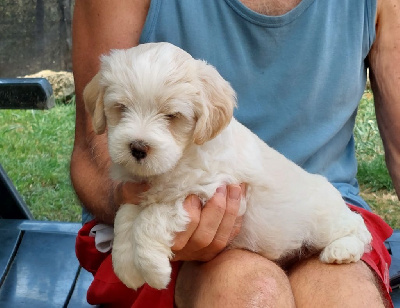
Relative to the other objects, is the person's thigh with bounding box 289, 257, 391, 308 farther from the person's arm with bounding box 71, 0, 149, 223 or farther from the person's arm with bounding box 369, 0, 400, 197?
the person's arm with bounding box 71, 0, 149, 223

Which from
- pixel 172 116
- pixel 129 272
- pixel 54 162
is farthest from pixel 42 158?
pixel 172 116

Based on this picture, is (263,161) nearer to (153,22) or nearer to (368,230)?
(368,230)

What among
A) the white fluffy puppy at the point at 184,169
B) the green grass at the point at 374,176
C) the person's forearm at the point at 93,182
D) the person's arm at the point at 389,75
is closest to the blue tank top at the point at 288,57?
the person's arm at the point at 389,75

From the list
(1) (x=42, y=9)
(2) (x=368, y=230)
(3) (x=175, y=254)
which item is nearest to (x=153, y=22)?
(3) (x=175, y=254)

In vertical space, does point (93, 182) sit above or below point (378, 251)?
above

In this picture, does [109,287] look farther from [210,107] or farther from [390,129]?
[390,129]

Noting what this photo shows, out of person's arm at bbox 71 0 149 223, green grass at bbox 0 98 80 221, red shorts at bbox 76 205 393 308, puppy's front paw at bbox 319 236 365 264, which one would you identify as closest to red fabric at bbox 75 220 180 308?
red shorts at bbox 76 205 393 308

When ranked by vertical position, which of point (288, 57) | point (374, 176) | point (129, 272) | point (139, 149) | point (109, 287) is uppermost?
point (139, 149)
